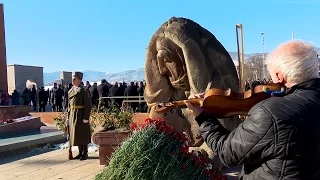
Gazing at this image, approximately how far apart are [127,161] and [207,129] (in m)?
1.71

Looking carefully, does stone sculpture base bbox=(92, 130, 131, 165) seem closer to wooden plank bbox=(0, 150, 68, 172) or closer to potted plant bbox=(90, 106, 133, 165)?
potted plant bbox=(90, 106, 133, 165)

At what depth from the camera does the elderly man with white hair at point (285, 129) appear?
1.82m

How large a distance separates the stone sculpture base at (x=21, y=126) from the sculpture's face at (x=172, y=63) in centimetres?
911

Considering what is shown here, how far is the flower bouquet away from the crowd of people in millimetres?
9720

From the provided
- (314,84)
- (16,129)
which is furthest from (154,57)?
(16,129)

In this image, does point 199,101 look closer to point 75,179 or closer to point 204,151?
point 204,151

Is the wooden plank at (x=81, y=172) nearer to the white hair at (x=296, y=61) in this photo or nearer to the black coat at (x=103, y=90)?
the white hair at (x=296, y=61)

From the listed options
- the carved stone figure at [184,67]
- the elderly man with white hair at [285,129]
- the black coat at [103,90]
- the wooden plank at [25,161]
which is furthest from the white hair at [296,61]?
the black coat at [103,90]

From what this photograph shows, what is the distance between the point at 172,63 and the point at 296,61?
12.6 feet

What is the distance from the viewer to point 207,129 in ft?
7.13

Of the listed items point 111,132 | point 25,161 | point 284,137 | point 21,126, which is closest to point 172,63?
point 111,132

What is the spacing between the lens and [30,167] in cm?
747

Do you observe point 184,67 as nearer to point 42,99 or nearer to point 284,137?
point 284,137

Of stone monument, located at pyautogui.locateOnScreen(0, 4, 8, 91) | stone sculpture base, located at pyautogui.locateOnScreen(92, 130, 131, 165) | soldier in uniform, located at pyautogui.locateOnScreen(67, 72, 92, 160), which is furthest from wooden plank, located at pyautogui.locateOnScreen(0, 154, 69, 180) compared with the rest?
stone monument, located at pyautogui.locateOnScreen(0, 4, 8, 91)
